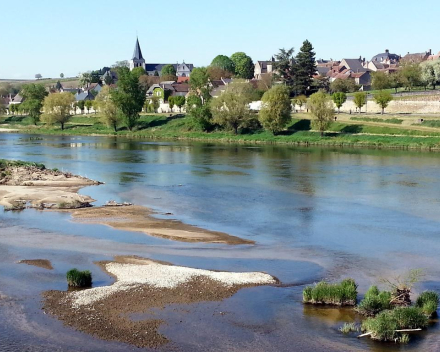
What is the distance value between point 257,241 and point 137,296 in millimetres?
7033

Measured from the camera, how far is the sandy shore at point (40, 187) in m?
27.6

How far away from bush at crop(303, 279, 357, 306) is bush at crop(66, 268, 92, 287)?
5.84 meters

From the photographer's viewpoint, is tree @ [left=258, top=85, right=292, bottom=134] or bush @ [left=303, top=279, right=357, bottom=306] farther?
tree @ [left=258, top=85, right=292, bottom=134]

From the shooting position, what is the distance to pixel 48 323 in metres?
14.0

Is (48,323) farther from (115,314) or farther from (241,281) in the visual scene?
(241,281)

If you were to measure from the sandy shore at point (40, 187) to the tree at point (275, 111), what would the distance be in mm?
29945

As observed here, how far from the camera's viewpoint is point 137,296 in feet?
50.4

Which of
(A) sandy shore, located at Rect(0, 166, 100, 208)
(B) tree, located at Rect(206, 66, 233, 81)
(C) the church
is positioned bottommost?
(A) sandy shore, located at Rect(0, 166, 100, 208)

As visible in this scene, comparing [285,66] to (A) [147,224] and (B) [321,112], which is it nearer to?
(B) [321,112]

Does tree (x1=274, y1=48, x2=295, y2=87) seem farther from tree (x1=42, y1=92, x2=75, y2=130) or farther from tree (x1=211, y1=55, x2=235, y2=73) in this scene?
tree (x1=211, y1=55, x2=235, y2=73)

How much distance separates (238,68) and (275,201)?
9627cm

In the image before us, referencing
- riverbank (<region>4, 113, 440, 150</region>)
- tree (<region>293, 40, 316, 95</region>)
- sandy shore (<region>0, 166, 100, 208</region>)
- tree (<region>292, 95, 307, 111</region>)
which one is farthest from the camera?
tree (<region>293, 40, 316, 95</region>)

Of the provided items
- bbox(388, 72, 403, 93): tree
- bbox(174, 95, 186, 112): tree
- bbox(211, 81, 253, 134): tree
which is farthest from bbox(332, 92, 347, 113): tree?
bbox(174, 95, 186, 112): tree

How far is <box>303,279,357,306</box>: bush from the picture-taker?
15016mm
